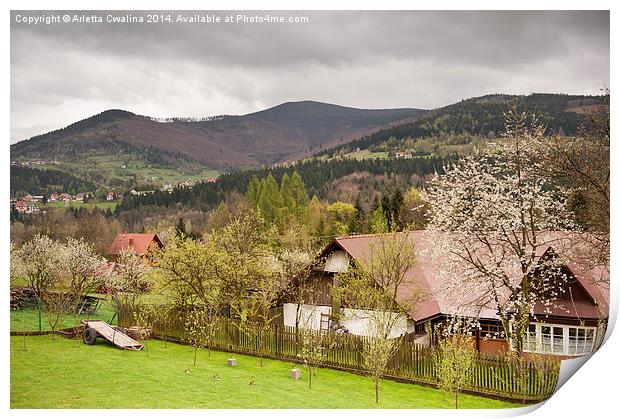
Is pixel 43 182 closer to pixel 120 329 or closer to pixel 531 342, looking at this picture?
pixel 120 329

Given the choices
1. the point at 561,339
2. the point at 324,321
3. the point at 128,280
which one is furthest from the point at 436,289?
the point at 128,280

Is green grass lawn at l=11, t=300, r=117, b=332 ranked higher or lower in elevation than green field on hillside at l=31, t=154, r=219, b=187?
lower

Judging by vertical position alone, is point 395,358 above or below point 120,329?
below

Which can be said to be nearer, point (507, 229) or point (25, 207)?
point (507, 229)

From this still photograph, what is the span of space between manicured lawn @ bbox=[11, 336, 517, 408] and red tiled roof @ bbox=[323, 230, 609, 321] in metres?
2.56

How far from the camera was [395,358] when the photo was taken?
14.9m

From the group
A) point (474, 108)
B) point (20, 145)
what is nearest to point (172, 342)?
point (20, 145)

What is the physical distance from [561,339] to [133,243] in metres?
17.5

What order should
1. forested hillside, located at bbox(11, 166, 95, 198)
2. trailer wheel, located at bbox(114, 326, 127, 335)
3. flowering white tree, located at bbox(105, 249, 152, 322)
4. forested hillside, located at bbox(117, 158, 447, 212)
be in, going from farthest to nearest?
forested hillside, located at bbox(117, 158, 447, 212) < flowering white tree, located at bbox(105, 249, 152, 322) < trailer wheel, located at bbox(114, 326, 127, 335) < forested hillside, located at bbox(11, 166, 95, 198)

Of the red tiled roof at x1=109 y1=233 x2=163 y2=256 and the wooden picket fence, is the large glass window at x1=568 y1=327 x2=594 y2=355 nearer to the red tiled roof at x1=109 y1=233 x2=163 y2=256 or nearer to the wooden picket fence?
the wooden picket fence

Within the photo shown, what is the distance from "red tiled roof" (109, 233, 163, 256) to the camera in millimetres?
24219

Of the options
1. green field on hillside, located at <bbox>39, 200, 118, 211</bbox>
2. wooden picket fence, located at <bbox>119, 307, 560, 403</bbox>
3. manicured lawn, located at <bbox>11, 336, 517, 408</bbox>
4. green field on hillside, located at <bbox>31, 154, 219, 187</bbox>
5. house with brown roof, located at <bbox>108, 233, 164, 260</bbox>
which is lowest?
manicured lawn, located at <bbox>11, 336, 517, 408</bbox>

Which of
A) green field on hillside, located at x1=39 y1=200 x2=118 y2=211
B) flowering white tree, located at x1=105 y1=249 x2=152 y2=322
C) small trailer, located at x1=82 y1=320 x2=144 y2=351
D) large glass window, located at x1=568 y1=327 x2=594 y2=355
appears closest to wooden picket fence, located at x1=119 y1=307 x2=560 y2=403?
flowering white tree, located at x1=105 y1=249 x2=152 y2=322
